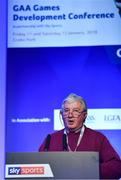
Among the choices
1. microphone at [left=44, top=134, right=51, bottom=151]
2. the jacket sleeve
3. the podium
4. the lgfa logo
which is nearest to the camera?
the podium

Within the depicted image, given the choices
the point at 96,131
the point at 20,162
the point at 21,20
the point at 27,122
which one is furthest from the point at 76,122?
the point at 21,20

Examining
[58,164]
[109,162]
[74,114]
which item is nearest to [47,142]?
[74,114]

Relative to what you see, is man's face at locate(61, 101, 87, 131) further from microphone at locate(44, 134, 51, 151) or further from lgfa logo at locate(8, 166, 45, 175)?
lgfa logo at locate(8, 166, 45, 175)

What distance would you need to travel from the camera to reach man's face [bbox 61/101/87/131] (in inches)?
67.6

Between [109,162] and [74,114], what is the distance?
0.27m

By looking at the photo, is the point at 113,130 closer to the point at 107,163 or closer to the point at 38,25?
the point at 107,163

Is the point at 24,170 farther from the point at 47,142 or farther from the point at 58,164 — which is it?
the point at 47,142

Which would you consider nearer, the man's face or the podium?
the podium

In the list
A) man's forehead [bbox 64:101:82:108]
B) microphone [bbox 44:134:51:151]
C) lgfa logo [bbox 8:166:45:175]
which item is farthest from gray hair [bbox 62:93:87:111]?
lgfa logo [bbox 8:166:45:175]

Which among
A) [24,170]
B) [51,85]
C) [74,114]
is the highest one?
[51,85]

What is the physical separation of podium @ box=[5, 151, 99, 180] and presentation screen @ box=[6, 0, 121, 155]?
36 cm

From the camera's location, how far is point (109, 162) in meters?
1.61

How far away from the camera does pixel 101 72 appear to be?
1737 mm

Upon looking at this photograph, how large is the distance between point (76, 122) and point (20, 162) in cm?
44
